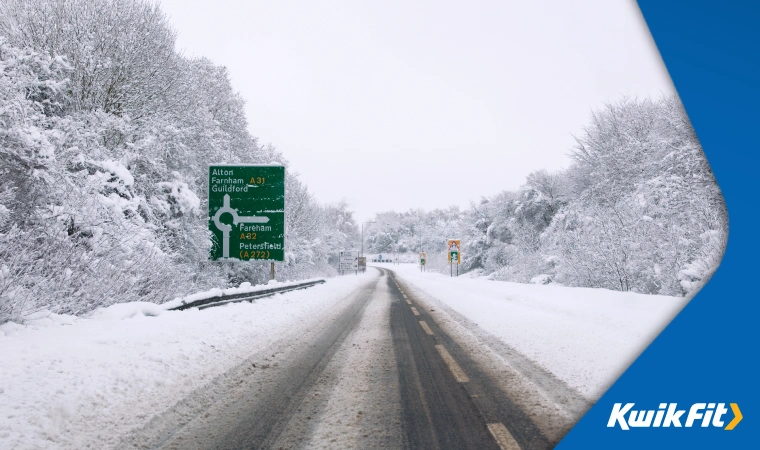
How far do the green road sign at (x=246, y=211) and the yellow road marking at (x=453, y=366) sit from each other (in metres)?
8.33

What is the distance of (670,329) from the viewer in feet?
9.87

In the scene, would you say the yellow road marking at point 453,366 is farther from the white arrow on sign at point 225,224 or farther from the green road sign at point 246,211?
the white arrow on sign at point 225,224

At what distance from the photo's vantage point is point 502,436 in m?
3.17

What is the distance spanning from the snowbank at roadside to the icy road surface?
4 cm

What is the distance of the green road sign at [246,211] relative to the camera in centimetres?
1337

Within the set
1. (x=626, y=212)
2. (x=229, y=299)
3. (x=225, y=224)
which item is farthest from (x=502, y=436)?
(x=626, y=212)

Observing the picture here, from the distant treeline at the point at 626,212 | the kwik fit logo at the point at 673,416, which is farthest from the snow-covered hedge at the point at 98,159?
the distant treeline at the point at 626,212

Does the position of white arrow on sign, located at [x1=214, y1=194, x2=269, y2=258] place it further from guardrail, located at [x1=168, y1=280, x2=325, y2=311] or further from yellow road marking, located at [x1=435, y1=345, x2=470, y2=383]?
yellow road marking, located at [x1=435, y1=345, x2=470, y2=383]

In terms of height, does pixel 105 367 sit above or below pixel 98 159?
below

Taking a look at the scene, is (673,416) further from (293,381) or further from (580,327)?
(580,327)

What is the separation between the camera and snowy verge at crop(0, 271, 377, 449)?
3150 mm

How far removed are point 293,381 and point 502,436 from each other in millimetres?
2561

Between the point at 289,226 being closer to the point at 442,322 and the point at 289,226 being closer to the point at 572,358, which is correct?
the point at 442,322

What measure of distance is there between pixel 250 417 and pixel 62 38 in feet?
51.5
